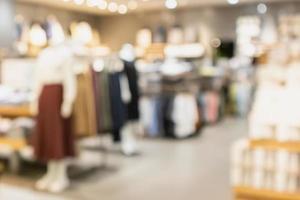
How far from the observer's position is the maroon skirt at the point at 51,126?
4.32 m

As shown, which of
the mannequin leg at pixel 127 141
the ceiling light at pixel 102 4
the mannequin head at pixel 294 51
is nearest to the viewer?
the mannequin head at pixel 294 51

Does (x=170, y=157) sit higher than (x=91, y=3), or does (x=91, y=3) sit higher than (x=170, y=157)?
(x=91, y=3)

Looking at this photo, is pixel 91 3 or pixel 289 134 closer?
pixel 289 134

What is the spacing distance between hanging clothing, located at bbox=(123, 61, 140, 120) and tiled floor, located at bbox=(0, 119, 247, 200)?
0.60 meters

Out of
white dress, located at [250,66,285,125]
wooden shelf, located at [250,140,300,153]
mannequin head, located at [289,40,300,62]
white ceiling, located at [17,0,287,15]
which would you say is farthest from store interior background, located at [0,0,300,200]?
mannequin head, located at [289,40,300,62]

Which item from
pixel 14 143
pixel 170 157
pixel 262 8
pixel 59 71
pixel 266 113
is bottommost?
pixel 170 157

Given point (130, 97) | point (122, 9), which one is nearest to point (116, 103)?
point (130, 97)

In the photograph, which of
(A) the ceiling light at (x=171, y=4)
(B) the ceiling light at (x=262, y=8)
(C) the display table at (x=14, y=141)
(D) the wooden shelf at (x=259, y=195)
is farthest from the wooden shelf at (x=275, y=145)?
(B) the ceiling light at (x=262, y=8)

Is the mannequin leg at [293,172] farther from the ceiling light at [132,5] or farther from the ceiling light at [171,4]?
the ceiling light at [171,4]

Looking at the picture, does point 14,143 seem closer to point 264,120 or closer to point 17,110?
point 17,110

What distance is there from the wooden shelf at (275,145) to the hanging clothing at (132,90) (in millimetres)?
2860

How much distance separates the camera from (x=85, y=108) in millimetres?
4672

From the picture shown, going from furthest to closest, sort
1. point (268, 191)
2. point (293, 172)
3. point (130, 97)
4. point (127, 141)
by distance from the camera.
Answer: point (127, 141), point (130, 97), point (268, 191), point (293, 172)

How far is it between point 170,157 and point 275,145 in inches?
112
